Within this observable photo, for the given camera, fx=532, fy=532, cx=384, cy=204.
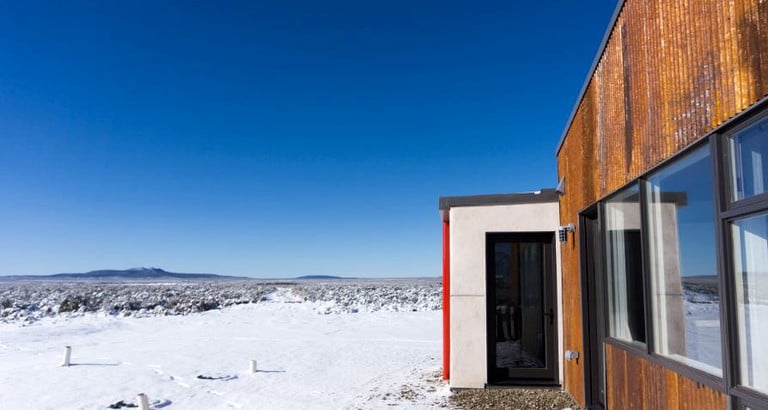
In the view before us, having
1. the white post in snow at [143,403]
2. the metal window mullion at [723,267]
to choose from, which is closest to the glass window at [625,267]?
the metal window mullion at [723,267]

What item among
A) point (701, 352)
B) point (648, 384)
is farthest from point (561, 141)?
point (701, 352)

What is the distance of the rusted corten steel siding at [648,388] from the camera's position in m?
2.95

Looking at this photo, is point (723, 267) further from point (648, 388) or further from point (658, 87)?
point (648, 388)

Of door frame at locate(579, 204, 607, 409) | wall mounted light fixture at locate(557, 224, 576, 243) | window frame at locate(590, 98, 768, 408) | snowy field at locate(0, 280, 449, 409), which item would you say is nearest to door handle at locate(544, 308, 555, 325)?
wall mounted light fixture at locate(557, 224, 576, 243)

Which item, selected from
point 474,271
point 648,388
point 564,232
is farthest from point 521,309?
point 648,388

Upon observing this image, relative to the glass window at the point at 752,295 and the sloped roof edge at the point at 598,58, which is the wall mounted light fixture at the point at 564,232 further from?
the glass window at the point at 752,295

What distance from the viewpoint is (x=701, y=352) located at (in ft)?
9.98

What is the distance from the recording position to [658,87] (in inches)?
135

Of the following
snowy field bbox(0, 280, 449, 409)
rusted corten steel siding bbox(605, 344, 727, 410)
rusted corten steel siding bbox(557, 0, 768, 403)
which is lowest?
snowy field bbox(0, 280, 449, 409)

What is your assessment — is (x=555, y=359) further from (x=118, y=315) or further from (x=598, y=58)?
(x=118, y=315)

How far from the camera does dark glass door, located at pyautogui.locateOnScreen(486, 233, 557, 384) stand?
704 cm

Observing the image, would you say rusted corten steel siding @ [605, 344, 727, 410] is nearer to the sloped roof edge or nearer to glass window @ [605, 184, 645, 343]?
glass window @ [605, 184, 645, 343]

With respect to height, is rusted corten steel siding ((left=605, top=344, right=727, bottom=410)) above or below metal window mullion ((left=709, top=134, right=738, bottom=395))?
below

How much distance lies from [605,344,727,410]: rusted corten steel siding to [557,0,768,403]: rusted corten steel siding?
1.08 metres
